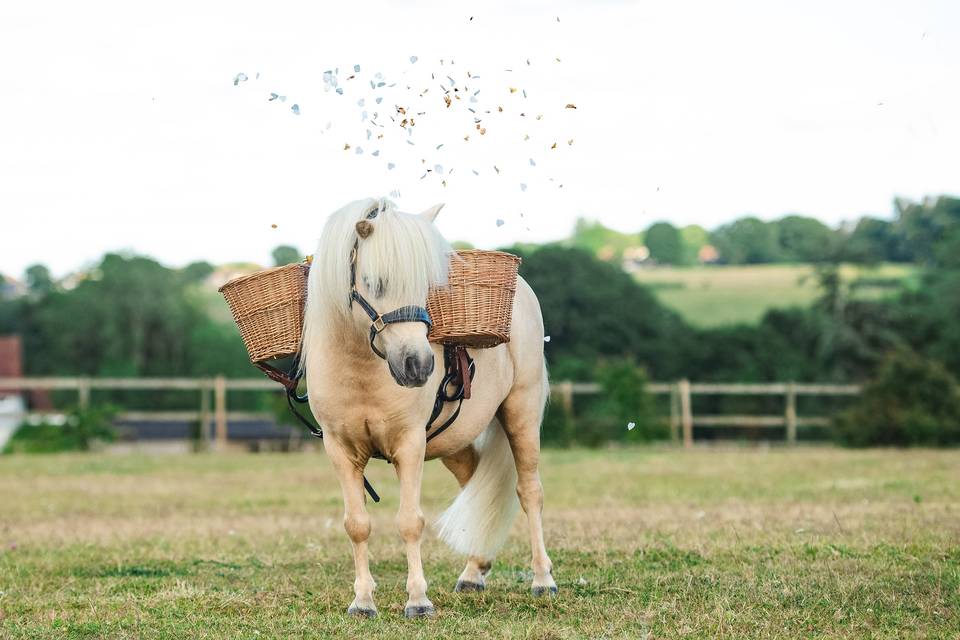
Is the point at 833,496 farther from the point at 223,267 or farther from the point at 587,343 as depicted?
the point at 223,267

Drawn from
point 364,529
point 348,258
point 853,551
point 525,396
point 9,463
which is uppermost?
point 348,258

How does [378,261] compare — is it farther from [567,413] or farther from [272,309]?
[567,413]

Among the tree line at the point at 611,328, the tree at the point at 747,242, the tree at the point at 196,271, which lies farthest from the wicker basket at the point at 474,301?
the tree at the point at 196,271

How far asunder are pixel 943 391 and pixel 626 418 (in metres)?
6.92

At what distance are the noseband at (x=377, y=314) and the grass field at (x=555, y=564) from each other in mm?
1466

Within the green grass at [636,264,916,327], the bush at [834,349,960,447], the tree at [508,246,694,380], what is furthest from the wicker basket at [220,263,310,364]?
the green grass at [636,264,916,327]

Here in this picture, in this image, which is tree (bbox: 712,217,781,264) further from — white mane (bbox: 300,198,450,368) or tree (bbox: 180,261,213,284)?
white mane (bbox: 300,198,450,368)

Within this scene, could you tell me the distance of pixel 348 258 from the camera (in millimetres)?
5781

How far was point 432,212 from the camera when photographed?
6277 millimetres

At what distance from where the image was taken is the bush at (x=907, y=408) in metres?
23.5

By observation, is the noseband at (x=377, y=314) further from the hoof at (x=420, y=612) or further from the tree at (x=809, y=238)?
the tree at (x=809, y=238)

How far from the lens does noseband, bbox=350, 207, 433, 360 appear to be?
5609 mm

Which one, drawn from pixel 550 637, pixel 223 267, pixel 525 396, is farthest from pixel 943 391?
pixel 223 267

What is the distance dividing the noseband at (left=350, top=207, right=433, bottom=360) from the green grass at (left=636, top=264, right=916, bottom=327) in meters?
51.1
